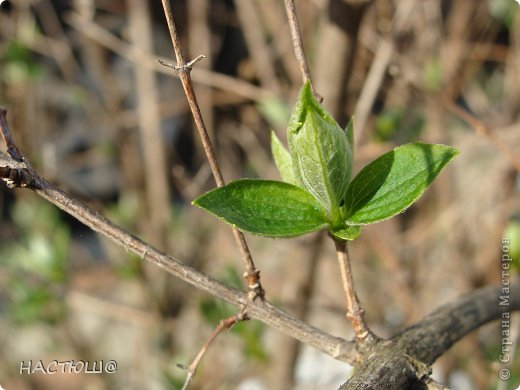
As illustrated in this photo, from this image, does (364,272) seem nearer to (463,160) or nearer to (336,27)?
(463,160)

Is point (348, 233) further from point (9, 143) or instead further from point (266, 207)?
point (9, 143)

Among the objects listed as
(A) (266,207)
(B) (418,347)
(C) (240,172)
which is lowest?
(B) (418,347)

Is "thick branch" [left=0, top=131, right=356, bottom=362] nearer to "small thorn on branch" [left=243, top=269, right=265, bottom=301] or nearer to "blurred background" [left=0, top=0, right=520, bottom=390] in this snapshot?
"small thorn on branch" [left=243, top=269, right=265, bottom=301]

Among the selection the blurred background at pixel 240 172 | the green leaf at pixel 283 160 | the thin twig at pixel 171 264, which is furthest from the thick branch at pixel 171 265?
the blurred background at pixel 240 172

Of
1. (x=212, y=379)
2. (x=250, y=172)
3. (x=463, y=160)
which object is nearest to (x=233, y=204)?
(x=212, y=379)

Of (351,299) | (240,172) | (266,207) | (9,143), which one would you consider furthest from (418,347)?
(240,172)

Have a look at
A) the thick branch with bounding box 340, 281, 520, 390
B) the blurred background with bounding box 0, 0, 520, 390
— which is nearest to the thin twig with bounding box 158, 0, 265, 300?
the thick branch with bounding box 340, 281, 520, 390
